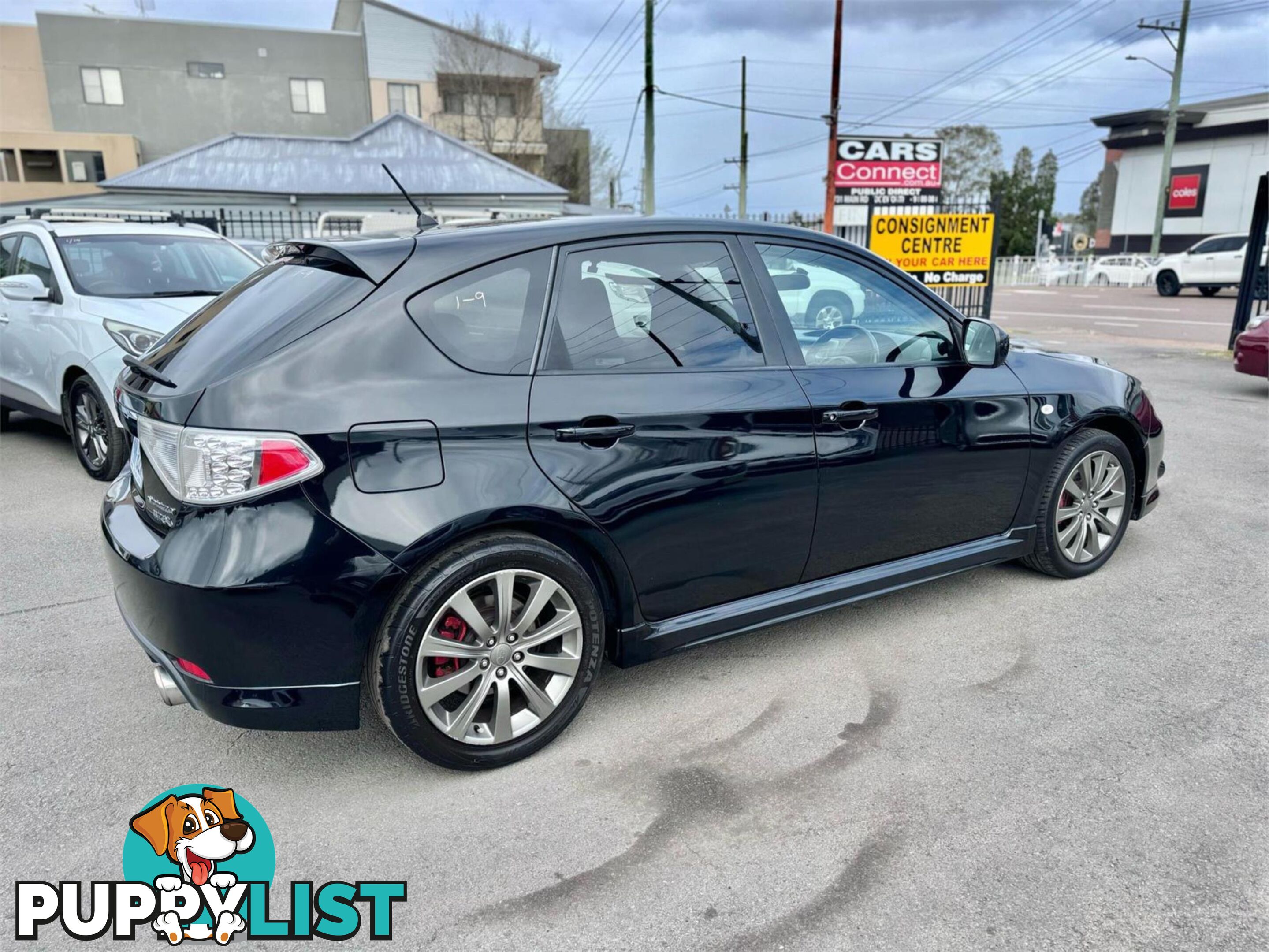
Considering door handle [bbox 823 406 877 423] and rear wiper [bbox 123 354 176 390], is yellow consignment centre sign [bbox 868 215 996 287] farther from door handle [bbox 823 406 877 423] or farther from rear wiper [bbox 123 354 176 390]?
rear wiper [bbox 123 354 176 390]

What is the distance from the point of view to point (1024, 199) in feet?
208

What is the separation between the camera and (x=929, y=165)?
14.0 meters

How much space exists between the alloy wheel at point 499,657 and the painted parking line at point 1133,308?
910 inches

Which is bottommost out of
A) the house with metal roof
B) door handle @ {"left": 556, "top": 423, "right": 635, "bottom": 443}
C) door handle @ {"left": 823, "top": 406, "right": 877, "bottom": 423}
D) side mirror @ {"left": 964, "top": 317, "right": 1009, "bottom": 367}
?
door handle @ {"left": 823, "top": 406, "right": 877, "bottom": 423}

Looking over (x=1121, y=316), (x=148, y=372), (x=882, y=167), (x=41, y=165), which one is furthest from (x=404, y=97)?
(x=148, y=372)

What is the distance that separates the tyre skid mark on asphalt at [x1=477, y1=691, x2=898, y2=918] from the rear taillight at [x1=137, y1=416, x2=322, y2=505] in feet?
4.11

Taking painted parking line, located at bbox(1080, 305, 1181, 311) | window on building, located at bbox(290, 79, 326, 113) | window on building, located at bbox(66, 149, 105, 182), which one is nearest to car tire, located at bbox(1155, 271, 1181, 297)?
painted parking line, located at bbox(1080, 305, 1181, 311)

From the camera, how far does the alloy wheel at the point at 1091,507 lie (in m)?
4.23

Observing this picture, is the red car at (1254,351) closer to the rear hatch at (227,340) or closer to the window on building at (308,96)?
the rear hatch at (227,340)

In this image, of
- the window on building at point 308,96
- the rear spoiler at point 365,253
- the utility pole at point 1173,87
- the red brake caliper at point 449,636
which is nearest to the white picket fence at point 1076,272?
the utility pole at point 1173,87

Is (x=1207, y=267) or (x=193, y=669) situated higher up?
(x=1207, y=267)

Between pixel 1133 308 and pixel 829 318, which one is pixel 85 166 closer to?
pixel 1133 308

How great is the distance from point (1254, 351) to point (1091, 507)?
20.4 ft

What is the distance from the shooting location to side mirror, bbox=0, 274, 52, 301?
20.5 ft
